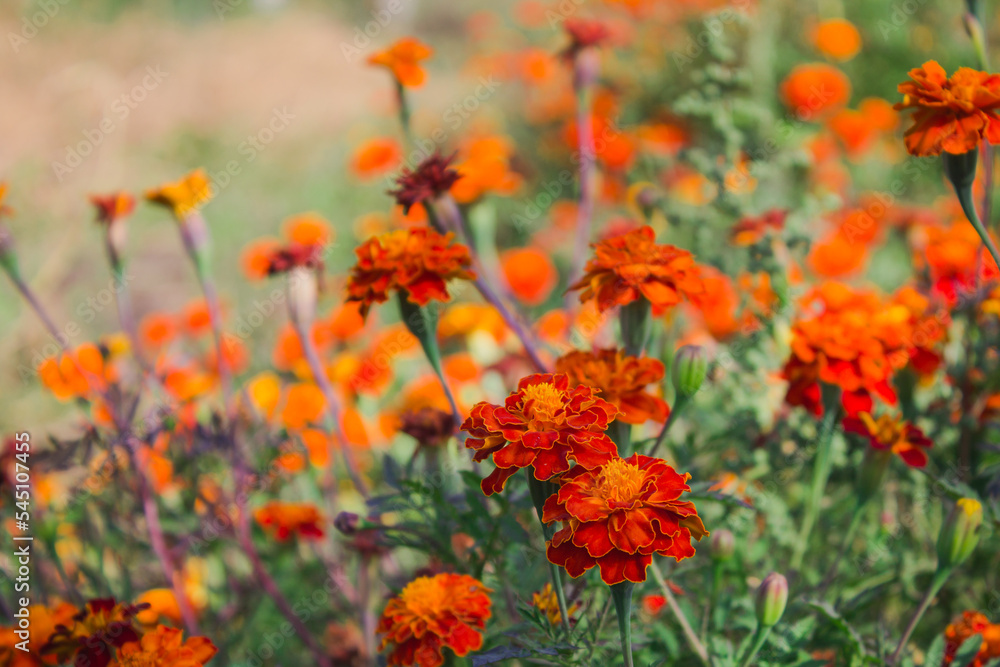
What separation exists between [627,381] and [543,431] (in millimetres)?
225

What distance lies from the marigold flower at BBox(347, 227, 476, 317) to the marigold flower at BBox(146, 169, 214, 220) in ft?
2.08

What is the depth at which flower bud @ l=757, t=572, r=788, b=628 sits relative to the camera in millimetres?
856

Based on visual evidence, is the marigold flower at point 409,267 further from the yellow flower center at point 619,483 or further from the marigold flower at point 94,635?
the marigold flower at point 94,635

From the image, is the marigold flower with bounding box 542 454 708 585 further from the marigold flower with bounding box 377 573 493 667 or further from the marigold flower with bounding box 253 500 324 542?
the marigold flower with bounding box 253 500 324 542

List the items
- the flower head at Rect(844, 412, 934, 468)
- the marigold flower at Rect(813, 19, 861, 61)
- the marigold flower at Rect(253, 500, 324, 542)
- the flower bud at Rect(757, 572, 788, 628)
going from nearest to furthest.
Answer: the flower bud at Rect(757, 572, 788, 628), the flower head at Rect(844, 412, 934, 468), the marigold flower at Rect(253, 500, 324, 542), the marigold flower at Rect(813, 19, 861, 61)

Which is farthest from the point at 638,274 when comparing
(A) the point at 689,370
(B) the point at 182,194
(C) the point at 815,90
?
(C) the point at 815,90

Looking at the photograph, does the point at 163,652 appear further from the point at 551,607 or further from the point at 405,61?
the point at 405,61

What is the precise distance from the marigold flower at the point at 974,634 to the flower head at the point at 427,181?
1021 mm

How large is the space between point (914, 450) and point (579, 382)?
1.86 ft

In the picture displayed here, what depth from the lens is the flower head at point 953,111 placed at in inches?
36.9

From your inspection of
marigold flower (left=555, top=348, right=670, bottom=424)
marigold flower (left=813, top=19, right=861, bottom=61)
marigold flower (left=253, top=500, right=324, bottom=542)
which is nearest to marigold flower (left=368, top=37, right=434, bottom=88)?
marigold flower (left=555, top=348, right=670, bottom=424)

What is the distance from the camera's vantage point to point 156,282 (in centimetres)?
420

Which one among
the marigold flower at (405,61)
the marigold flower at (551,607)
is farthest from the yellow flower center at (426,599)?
the marigold flower at (405,61)

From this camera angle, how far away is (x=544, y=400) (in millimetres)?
796
